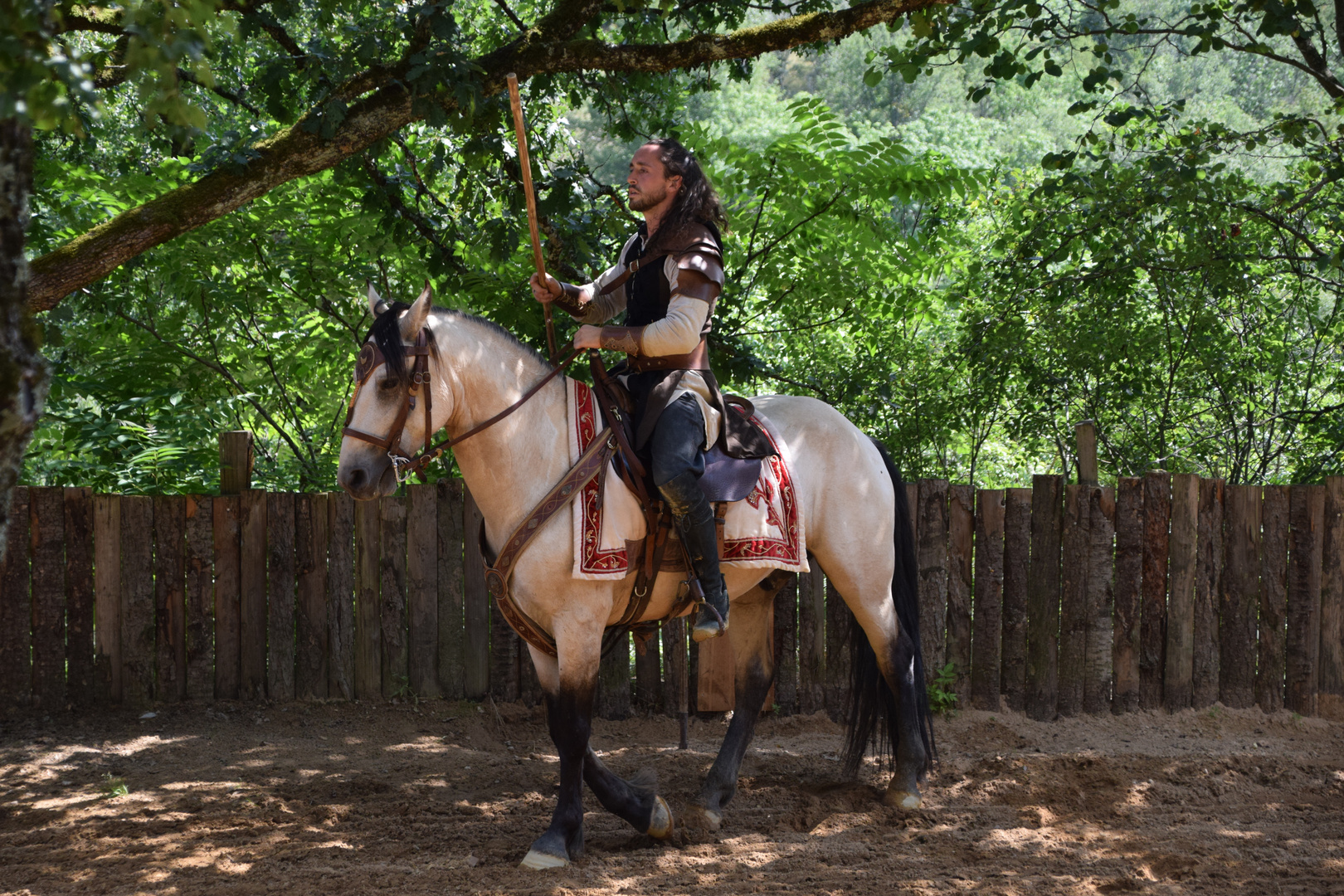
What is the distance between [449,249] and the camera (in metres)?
6.47

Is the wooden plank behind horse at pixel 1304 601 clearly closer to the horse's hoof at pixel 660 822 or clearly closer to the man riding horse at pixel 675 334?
the man riding horse at pixel 675 334

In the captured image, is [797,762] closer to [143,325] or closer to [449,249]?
[449,249]

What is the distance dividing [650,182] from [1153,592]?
13.9 feet

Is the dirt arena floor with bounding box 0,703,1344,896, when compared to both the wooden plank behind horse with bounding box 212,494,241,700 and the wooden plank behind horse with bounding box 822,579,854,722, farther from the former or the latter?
the wooden plank behind horse with bounding box 212,494,241,700

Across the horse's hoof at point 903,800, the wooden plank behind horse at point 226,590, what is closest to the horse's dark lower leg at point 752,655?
the horse's hoof at point 903,800

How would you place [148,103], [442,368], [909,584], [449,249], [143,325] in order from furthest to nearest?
1. [143,325]
2. [449,249]
3. [909,584]
4. [442,368]
5. [148,103]

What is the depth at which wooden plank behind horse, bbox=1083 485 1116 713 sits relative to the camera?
6.29m

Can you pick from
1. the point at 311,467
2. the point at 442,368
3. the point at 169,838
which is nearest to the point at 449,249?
the point at 311,467

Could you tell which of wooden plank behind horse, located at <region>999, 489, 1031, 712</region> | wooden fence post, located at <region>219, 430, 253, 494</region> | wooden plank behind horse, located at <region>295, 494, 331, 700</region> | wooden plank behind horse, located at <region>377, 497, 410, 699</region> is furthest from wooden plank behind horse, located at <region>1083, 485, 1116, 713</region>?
wooden fence post, located at <region>219, 430, 253, 494</region>

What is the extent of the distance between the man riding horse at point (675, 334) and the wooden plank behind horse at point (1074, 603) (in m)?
2.78

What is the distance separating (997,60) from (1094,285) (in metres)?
1.89

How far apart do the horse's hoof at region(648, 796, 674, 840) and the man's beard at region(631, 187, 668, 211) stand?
8.25 ft

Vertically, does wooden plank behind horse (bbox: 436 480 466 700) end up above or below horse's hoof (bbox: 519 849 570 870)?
above

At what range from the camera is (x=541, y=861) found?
390cm
